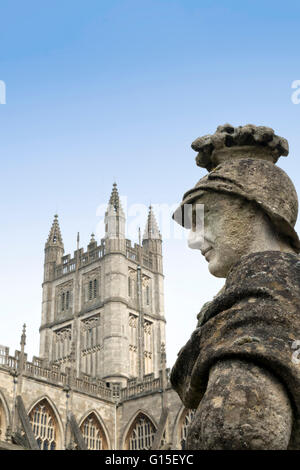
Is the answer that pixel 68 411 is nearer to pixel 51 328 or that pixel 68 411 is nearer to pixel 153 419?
pixel 153 419

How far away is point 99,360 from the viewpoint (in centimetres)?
3353

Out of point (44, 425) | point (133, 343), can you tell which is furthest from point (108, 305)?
point (44, 425)

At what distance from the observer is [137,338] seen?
35.1 meters

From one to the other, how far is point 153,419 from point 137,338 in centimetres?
1046

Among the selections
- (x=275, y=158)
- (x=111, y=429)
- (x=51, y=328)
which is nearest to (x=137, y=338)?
(x=51, y=328)

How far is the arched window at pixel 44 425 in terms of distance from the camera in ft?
74.2

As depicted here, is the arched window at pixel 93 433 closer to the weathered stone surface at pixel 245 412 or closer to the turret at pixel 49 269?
the turret at pixel 49 269

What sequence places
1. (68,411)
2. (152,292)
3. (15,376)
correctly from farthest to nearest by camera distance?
1. (152,292)
2. (68,411)
3. (15,376)

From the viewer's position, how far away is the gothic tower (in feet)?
110

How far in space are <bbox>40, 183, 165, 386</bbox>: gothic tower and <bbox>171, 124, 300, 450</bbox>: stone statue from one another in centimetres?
3048

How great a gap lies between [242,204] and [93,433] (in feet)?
82.2

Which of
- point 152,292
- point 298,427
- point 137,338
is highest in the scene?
point 152,292

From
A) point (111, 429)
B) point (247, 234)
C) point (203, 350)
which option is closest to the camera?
point (203, 350)

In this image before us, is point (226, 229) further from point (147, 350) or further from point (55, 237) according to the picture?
point (55, 237)
